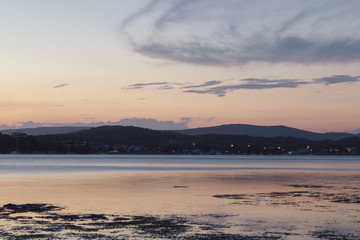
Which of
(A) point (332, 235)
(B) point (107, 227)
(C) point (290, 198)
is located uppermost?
(B) point (107, 227)

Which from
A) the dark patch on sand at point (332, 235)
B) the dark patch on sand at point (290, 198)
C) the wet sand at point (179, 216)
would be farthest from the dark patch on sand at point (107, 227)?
the dark patch on sand at point (290, 198)

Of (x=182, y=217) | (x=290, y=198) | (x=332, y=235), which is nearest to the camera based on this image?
(x=332, y=235)

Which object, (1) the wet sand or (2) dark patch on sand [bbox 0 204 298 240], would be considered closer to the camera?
(2) dark patch on sand [bbox 0 204 298 240]

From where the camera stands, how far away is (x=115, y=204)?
34656mm

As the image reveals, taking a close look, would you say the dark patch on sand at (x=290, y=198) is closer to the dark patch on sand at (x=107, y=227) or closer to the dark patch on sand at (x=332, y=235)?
the dark patch on sand at (x=107, y=227)

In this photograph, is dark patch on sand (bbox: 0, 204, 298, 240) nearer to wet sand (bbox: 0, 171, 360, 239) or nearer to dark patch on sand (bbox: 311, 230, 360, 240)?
wet sand (bbox: 0, 171, 360, 239)

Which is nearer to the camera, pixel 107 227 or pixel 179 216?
pixel 107 227

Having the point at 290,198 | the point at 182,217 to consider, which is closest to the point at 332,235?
the point at 182,217

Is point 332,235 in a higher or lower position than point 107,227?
lower

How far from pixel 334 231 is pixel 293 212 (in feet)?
21.9

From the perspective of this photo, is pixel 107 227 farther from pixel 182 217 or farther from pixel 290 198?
pixel 290 198

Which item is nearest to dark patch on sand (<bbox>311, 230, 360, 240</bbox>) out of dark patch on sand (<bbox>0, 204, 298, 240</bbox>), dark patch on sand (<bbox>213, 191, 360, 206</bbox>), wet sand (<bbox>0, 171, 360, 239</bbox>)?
wet sand (<bbox>0, 171, 360, 239</bbox>)

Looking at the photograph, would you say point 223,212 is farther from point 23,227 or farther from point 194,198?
point 23,227

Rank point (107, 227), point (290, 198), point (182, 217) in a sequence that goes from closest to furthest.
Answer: point (107, 227) → point (182, 217) → point (290, 198)
